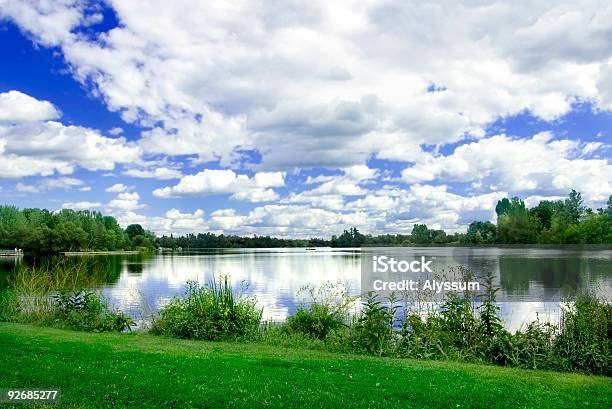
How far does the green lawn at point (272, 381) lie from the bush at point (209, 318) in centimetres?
251

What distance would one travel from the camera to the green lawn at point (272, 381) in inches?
276

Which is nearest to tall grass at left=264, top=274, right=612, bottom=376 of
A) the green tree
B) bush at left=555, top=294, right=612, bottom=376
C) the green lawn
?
bush at left=555, top=294, right=612, bottom=376

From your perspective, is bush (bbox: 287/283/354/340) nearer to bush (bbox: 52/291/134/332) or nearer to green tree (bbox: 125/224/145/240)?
bush (bbox: 52/291/134/332)

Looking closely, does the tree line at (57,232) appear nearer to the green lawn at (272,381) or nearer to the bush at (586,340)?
the green lawn at (272,381)

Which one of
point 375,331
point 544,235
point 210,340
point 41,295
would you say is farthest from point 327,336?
point 544,235

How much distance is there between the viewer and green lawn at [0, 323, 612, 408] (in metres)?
7.01

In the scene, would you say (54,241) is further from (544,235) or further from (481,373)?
(481,373)

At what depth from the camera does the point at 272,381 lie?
7801 millimetres

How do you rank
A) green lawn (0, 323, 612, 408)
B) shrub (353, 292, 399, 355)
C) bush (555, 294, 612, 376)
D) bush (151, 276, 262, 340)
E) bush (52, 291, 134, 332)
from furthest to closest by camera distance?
bush (52, 291, 134, 332) → bush (151, 276, 262, 340) → shrub (353, 292, 399, 355) → bush (555, 294, 612, 376) → green lawn (0, 323, 612, 408)

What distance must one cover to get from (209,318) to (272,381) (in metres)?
5.37

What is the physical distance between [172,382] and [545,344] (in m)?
7.09

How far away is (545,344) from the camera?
10.1 meters

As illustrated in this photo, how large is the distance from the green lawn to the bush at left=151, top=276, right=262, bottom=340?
2.51 metres

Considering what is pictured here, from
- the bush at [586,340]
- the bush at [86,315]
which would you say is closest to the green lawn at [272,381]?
the bush at [586,340]
